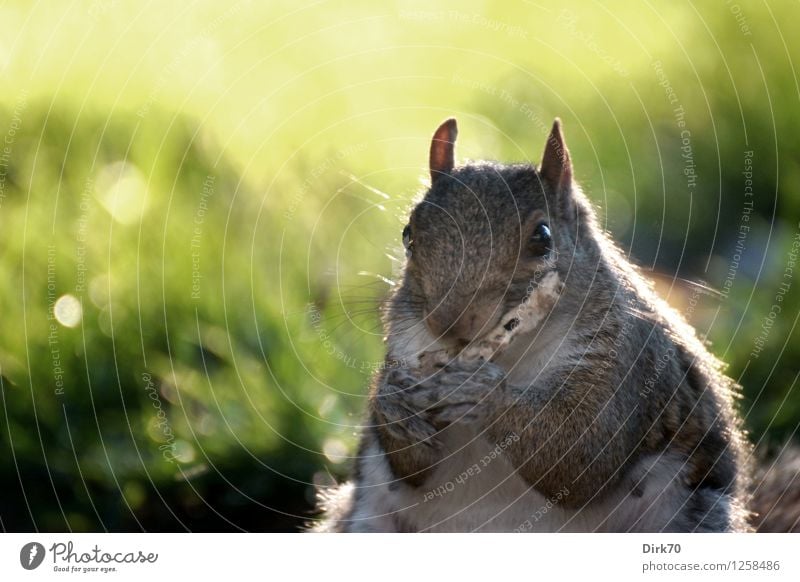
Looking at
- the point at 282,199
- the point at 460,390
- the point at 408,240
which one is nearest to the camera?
the point at 460,390

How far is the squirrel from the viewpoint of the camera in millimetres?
1971

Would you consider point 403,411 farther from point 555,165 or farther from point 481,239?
point 555,165

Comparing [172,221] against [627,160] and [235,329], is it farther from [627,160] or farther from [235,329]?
[627,160]

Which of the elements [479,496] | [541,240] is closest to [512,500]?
[479,496]

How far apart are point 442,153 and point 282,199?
55.1 inches

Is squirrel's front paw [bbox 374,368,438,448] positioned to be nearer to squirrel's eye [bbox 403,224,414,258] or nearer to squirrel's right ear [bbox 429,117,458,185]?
squirrel's eye [bbox 403,224,414,258]

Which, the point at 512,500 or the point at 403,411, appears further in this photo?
the point at 512,500

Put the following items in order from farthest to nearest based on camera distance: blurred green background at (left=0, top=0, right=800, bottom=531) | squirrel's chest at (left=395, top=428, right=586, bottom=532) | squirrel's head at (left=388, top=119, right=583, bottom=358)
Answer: blurred green background at (left=0, top=0, right=800, bottom=531)
squirrel's chest at (left=395, top=428, right=586, bottom=532)
squirrel's head at (left=388, top=119, right=583, bottom=358)

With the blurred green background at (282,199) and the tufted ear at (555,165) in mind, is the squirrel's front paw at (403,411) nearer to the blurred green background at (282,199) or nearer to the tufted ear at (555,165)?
the tufted ear at (555,165)

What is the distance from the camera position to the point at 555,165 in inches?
83.2

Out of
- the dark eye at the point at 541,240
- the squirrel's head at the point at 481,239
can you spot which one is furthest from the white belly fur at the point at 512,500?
the dark eye at the point at 541,240
